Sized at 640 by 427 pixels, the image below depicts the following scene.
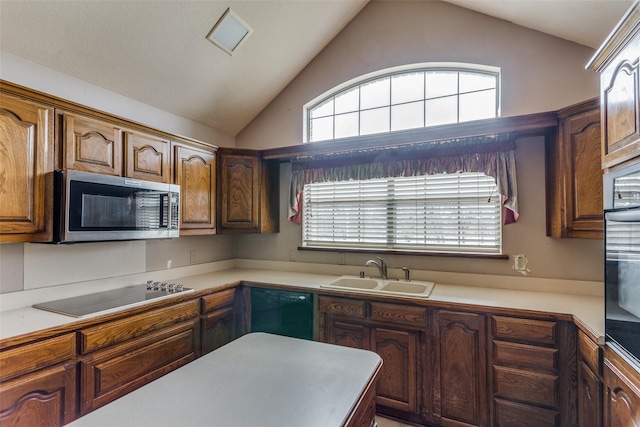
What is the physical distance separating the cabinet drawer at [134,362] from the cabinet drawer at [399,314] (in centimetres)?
146

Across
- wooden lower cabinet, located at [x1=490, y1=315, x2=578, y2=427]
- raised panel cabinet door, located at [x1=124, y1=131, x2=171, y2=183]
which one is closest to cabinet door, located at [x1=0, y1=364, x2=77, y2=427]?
raised panel cabinet door, located at [x1=124, y1=131, x2=171, y2=183]

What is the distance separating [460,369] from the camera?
2.03 meters

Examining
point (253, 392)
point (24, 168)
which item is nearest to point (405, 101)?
point (253, 392)

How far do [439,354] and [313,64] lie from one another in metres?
3.06

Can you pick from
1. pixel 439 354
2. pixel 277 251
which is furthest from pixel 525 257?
pixel 277 251

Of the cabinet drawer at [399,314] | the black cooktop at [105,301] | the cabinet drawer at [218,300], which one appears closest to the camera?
the black cooktop at [105,301]

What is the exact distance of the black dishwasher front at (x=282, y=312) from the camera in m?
2.56

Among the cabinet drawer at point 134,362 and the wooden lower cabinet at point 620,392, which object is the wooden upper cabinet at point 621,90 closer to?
the wooden lower cabinet at point 620,392

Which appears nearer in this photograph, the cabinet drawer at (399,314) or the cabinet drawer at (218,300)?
the cabinet drawer at (399,314)

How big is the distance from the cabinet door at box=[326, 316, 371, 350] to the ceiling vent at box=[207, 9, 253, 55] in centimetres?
249

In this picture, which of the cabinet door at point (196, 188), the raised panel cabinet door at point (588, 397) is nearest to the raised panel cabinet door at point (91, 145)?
the cabinet door at point (196, 188)

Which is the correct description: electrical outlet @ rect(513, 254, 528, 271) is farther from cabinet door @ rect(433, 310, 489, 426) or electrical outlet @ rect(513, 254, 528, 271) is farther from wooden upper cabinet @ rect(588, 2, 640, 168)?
wooden upper cabinet @ rect(588, 2, 640, 168)

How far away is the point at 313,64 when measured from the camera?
3.35m

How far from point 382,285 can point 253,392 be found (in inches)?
76.5
